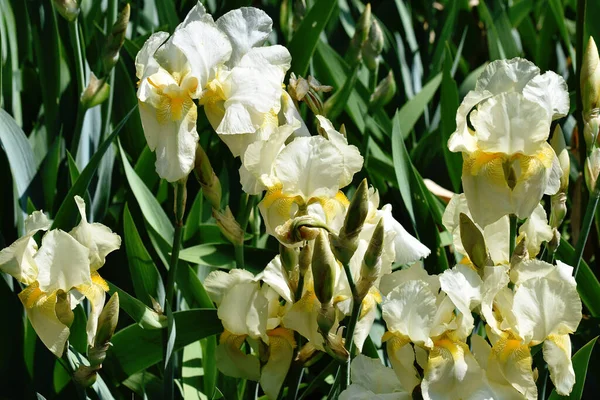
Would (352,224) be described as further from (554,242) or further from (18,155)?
(18,155)

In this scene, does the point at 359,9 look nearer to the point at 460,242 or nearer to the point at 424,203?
the point at 424,203

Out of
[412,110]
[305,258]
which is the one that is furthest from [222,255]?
[412,110]

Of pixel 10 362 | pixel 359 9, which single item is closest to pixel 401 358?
pixel 10 362

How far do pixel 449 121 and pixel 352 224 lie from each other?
909 mm

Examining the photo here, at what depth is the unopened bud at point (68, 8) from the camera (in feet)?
4.66

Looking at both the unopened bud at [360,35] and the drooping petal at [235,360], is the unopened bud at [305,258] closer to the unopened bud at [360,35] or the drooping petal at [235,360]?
the drooping petal at [235,360]

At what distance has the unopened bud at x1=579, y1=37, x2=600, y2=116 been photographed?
1.08 metres

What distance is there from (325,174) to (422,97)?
99cm

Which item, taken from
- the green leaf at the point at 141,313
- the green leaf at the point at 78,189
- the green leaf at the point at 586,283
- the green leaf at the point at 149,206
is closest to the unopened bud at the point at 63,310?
the green leaf at the point at 141,313

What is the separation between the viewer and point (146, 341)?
3.66ft

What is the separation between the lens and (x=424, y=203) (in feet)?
4.54

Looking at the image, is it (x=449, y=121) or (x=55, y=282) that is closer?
(x=55, y=282)

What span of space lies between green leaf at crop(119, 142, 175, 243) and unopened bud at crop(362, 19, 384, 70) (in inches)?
28.9

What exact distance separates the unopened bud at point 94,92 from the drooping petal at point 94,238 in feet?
1.69
